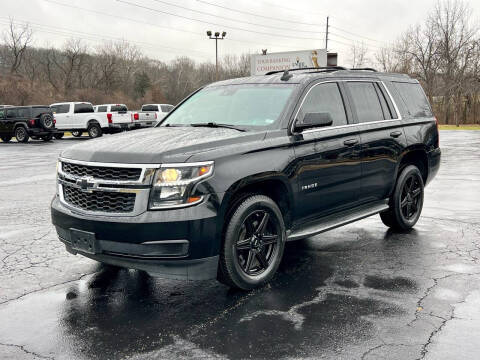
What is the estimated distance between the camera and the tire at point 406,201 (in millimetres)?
6258

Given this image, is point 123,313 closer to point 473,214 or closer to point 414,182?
point 414,182

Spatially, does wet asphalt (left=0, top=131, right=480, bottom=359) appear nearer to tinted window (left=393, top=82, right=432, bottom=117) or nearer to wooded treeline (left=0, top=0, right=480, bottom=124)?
tinted window (left=393, top=82, right=432, bottom=117)

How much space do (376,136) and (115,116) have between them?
970 inches

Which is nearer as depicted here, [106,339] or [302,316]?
[106,339]

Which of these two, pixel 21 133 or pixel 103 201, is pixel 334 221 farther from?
pixel 21 133

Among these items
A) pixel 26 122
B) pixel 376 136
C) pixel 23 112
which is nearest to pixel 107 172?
pixel 376 136

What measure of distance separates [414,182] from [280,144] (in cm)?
297

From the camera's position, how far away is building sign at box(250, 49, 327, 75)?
142 feet

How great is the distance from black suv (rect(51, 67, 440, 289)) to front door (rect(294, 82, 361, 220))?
0.02m

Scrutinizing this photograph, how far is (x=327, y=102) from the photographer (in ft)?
17.3

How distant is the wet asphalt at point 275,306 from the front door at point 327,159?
676mm

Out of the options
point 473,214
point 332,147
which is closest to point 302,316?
point 332,147

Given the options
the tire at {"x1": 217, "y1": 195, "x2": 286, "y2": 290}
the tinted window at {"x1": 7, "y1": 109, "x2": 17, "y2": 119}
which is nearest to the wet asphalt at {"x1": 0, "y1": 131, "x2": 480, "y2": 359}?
the tire at {"x1": 217, "y1": 195, "x2": 286, "y2": 290}

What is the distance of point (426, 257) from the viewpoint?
5.38m
